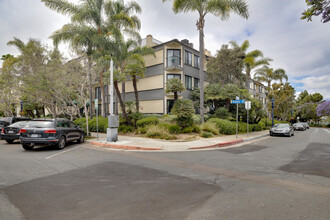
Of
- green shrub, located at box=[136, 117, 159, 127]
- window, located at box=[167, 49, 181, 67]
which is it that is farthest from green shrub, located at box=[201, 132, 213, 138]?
window, located at box=[167, 49, 181, 67]

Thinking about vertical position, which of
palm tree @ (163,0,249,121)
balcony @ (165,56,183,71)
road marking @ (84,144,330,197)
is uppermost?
palm tree @ (163,0,249,121)

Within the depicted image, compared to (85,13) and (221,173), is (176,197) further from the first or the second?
(85,13)

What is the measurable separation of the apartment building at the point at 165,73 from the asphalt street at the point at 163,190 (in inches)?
584

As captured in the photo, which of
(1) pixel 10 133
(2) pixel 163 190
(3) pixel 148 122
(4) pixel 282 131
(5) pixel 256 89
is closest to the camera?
(2) pixel 163 190

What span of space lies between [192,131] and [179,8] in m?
10.6

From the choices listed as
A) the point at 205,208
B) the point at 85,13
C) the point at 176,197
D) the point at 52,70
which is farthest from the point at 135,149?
the point at 85,13

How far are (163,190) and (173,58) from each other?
18.7 m

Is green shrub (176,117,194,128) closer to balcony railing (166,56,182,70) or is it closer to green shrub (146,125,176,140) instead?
green shrub (146,125,176,140)

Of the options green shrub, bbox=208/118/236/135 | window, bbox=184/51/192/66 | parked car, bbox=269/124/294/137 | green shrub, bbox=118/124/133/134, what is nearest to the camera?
green shrub, bbox=118/124/133/134

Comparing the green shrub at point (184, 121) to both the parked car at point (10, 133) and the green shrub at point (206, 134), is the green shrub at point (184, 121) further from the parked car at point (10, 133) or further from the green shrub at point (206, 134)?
the parked car at point (10, 133)

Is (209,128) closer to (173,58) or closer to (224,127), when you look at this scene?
(224,127)

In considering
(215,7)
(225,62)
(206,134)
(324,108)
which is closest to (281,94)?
(324,108)

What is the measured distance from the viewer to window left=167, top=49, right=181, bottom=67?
2100 cm

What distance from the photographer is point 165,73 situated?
69.3 ft
